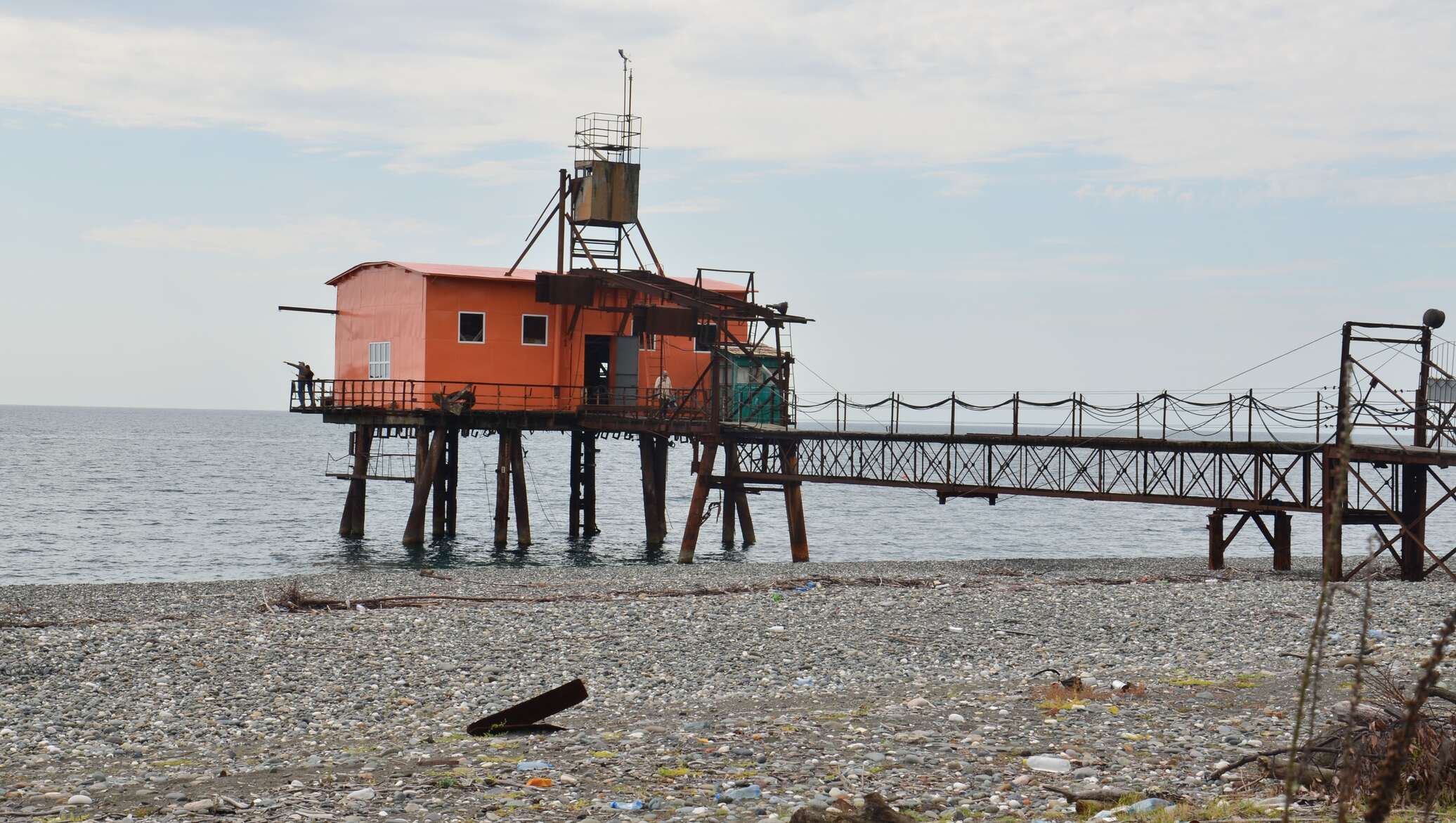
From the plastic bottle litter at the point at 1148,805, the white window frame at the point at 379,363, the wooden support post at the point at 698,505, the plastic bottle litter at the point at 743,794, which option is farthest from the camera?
the white window frame at the point at 379,363

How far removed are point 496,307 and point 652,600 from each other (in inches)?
727

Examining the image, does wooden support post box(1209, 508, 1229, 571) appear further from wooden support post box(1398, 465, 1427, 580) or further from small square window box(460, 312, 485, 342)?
small square window box(460, 312, 485, 342)

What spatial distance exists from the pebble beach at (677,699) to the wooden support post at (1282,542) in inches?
165

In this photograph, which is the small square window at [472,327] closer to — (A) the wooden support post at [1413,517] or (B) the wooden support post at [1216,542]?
(B) the wooden support post at [1216,542]

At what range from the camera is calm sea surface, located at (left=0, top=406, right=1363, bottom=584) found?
36344 mm

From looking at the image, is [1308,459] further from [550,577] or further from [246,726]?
[246,726]

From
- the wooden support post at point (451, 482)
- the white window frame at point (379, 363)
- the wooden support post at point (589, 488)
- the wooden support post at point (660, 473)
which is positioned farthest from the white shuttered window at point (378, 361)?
the wooden support post at point (660, 473)

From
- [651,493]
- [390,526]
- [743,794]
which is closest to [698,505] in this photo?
[651,493]

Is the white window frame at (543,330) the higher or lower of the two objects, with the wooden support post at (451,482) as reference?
higher

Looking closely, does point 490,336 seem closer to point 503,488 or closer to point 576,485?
point 503,488

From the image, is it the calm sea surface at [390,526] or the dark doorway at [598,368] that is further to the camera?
the dark doorway at [598,368]

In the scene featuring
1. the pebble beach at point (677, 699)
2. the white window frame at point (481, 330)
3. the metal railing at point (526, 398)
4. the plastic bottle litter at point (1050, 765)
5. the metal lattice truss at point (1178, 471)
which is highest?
the white window frame at point (481, 330)

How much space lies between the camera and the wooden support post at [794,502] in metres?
33.5

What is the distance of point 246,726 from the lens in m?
11.3
